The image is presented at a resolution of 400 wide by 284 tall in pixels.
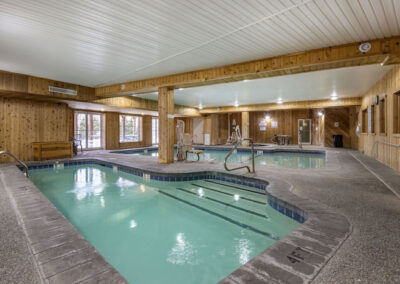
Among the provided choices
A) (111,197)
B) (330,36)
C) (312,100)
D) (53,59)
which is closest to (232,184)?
(111,197)

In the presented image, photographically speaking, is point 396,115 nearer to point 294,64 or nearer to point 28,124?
point 294,64

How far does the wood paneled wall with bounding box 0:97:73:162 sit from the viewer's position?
6.58 meters

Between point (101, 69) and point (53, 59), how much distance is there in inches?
40.3

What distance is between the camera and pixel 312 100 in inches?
412

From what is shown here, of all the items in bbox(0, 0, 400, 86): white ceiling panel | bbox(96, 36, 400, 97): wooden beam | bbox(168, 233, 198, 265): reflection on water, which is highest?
bbox(0, 0, 400, 86): white ceiling panel

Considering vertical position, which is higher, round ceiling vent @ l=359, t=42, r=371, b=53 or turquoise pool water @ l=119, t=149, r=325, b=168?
round ceiling vent @ l=359, t=42, r=371, b=53

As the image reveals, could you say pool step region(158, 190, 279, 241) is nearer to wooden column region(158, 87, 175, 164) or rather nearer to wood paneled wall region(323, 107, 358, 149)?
wooden column region(158, 87, 175, 164)

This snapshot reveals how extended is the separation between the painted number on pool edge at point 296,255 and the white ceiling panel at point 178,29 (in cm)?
268

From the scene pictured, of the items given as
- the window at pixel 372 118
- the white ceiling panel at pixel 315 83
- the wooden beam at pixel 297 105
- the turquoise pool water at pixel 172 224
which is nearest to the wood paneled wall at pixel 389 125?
the white ceiling panel at pixel 315 83

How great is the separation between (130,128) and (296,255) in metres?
12.2

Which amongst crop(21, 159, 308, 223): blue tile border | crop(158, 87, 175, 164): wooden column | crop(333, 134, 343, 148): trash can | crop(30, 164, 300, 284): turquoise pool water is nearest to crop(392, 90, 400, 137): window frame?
crop(21, 159, 308, 223): blue tile border

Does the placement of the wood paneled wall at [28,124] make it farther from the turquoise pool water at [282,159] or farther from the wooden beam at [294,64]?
the wooden beam at [294,64]

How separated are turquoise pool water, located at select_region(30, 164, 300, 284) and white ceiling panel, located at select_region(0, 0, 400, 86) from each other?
2.68m

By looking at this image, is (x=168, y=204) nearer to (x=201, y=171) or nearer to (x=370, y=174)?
(x=201, y=171)
